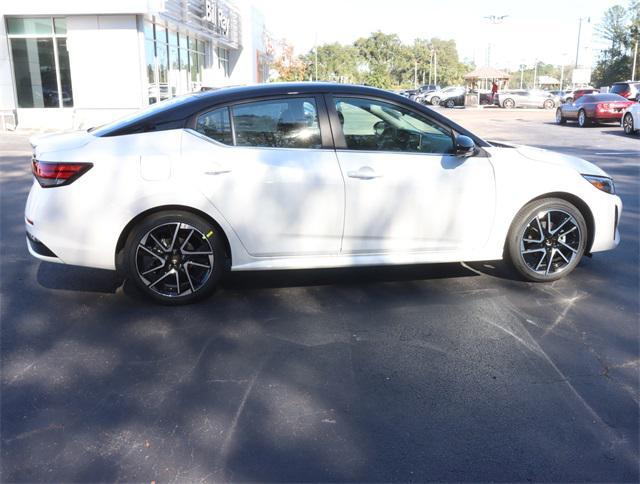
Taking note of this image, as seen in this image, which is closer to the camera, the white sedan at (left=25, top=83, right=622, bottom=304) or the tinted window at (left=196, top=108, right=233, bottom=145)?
the white sedan at (left=25, top=83, right=622, bottom=304)

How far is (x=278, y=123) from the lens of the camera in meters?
4.71

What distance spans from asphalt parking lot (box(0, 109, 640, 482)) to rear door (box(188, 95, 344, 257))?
1.84ft

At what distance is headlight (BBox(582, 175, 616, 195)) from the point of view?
5.17m

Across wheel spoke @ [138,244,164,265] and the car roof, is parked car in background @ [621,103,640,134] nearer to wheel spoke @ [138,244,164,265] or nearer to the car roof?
the car roof

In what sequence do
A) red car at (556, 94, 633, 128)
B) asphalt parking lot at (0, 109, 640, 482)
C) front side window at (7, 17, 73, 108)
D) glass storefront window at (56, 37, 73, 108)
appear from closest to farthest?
asphalt parking lot at (0, 109, 640, 482) < front side window at (7, 17, 73, 108) < glass storefront window at (56, 37, 73, 108) < red car at (556, 94, 633, 128)

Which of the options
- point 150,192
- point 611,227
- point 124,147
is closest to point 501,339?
point 611,227

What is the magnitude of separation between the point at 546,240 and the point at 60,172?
3.83 m

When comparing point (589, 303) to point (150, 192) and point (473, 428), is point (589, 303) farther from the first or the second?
point (150, 192)

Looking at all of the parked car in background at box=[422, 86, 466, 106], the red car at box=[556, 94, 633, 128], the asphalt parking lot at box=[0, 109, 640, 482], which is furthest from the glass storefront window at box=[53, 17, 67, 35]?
the parked car in background at box=[422, 86, 466, 106]

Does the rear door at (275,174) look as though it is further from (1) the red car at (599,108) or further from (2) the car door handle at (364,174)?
(1) the red car at (599,108)

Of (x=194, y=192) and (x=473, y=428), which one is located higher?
(x=194, y=192)

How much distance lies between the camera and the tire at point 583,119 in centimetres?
2453

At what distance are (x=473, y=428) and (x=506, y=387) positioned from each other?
516 millimetres

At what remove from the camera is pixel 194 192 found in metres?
4.46
